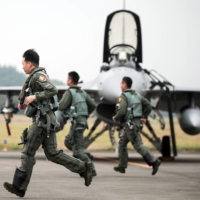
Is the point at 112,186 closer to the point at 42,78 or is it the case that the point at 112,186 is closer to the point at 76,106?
the point at 42,78

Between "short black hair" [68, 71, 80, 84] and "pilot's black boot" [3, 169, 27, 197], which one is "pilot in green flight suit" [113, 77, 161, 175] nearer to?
"short black hair" [68, 71, 80, 84]

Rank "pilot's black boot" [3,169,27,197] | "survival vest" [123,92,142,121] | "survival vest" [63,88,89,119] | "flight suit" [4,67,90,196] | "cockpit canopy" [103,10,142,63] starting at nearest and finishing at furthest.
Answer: "pilot's black boot" [3,169,27,197] < "flight suit" [4,67,90,196] < "survival vest" [63,88,89,119] < "survival vest" [123,92,142,121] < "cockpit canopy" [103,10,142,63]

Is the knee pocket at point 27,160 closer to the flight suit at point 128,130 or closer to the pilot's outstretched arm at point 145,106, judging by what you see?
the flight suit at point 128,130

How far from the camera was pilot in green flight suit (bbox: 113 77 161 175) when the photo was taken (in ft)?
41.7

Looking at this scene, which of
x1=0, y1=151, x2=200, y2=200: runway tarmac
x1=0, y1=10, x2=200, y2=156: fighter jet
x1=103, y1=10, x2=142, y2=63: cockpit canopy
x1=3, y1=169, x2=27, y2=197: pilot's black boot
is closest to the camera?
x1=3, y1=169, x2=27, y2=197: pilot's black boot

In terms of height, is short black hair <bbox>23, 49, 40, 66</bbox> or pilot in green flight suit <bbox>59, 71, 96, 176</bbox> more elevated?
short black hair <bbox>23, 49, 40, 66</bbox>

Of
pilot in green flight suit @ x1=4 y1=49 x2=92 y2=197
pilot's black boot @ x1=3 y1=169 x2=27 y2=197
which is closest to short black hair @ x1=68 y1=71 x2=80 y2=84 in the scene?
pilot in green flight suit @ x1=4 y1=49 x2=92 y2=197

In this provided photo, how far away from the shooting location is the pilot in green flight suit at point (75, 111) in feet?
40.0

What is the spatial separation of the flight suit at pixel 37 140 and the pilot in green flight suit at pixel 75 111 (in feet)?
11.6

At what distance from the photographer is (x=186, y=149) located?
3050 centimetres

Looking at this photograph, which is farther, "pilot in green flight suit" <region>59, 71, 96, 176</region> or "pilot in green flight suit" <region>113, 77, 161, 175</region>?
"pilot in green flight suit" <region>113, 77, 161, 175</region>

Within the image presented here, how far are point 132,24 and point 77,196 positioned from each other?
35.7 feet

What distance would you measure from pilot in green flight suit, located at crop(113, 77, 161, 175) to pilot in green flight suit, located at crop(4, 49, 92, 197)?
4077 millimetres

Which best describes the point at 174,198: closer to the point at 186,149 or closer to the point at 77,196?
the point at 77,196
